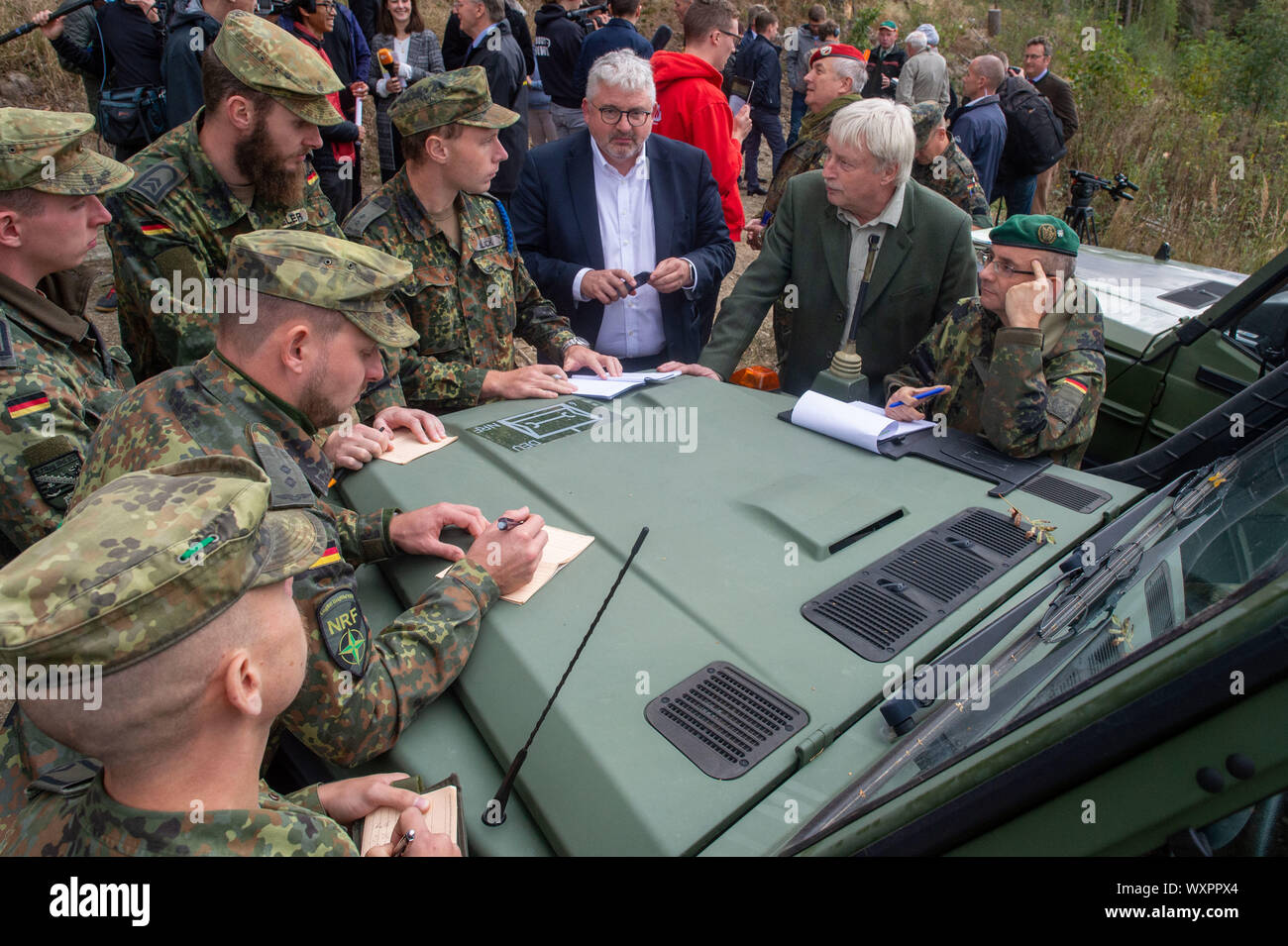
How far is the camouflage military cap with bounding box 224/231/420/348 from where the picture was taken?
1.75 m

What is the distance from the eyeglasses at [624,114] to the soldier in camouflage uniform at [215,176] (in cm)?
108

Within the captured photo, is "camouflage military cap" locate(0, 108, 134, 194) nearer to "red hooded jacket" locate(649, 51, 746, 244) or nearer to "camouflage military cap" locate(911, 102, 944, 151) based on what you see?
"red hooded jacket" locate(649, 51, 746, 244)

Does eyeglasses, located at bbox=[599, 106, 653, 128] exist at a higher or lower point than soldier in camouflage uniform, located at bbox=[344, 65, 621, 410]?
higher

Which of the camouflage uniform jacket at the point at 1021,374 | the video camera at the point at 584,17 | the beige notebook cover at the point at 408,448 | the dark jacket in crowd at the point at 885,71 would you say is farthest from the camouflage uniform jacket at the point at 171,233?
the dark jacket in crowd at the point at 885,71

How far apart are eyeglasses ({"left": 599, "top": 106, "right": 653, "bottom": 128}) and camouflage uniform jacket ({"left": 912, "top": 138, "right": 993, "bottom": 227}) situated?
7.76 feet

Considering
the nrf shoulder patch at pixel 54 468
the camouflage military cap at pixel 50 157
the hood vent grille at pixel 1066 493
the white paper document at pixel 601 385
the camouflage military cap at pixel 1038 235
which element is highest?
Answer: the camouflage military cap at pixel 1038 235

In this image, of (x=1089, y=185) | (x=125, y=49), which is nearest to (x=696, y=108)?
(x=1089, y=185)

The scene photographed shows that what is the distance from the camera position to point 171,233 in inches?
109

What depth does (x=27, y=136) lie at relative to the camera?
2.29 metres

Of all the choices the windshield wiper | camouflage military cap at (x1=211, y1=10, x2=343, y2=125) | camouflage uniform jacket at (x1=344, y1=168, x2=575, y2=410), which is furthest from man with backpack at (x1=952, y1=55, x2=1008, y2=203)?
the windshield wiper

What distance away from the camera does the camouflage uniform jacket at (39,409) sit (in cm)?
213

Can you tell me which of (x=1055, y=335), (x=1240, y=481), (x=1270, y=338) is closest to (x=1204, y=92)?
(x=1270, y=338)

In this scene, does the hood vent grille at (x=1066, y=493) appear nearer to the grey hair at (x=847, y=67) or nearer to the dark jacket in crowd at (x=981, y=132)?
the grey hair at (x=847, y=67)

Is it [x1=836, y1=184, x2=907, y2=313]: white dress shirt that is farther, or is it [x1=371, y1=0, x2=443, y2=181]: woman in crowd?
[x1=371, y1=0, x2=443, y2=181]: woman in crowd
